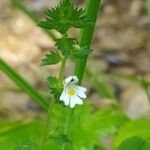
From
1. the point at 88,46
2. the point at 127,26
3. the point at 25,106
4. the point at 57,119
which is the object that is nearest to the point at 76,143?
the point at 57,119

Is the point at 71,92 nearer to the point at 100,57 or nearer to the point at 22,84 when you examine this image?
the point at 22,84

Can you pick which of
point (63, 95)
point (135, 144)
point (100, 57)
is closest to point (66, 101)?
point (63, 95)

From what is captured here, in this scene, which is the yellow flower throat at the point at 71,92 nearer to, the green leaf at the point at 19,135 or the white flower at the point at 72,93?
the white flower at the point at 72,93

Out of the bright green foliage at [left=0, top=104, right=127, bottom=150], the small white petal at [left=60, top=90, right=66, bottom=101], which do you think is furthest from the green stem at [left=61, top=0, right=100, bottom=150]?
the bright green foliage at [left=0, top=104, right=127, bottom=150]

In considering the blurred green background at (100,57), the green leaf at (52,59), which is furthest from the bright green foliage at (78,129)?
the blurred green background at (100,57)

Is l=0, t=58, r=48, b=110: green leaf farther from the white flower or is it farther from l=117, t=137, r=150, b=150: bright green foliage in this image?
the white flower

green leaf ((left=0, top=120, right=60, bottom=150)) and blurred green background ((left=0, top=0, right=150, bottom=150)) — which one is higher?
blurred green background ((left=0, top=0, right=150, bottom=150))

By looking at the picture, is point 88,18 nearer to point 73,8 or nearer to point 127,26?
point 73,8
